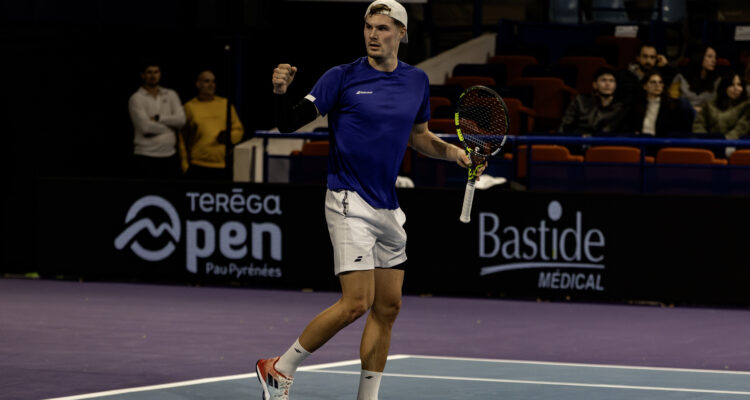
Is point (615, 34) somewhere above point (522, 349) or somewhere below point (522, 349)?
above

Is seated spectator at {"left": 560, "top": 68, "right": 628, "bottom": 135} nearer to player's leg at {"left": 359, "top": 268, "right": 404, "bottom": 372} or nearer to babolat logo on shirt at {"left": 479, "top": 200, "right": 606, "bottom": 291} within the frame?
babolat logo on shirt at {"left": 479, "top": 200, "right": 606, "bottom": 291}

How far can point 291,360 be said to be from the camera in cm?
686

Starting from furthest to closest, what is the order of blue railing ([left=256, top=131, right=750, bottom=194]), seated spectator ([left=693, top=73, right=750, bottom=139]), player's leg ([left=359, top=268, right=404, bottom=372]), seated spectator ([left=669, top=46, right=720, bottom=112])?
seated spectator ([left=669, top=46, right=720, bottom=112]) → seated spectator ([left=693, top=73, right=750, bottom=139]) → blue railing ([left=256, top=131, right=750, bottom=194]) → player's leg ([left=359, top=268, right=404, bottom=372])

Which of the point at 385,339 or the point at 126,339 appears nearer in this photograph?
the point at 385,339

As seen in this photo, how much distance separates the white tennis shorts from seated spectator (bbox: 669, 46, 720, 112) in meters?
9.16

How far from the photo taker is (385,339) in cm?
687

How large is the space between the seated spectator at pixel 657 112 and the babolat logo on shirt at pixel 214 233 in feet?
12.1

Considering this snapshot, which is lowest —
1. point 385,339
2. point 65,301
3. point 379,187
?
point 65,301

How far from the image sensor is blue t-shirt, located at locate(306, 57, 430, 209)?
6738 mm

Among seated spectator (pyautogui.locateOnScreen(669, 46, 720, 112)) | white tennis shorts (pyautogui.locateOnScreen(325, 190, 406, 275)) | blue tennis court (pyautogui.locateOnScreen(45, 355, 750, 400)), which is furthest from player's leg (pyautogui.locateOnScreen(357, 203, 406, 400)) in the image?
seated spectator (pyautogui.locateOnScreen(669, 46, 720, 112))

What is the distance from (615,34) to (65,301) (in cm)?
901

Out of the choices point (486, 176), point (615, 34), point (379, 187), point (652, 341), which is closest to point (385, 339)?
point (379, 187)

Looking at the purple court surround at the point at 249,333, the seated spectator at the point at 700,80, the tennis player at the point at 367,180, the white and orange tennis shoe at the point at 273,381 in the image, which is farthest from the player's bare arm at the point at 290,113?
the seated spectator at the point at 700,80

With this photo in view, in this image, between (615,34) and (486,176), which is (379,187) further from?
(615,34)
